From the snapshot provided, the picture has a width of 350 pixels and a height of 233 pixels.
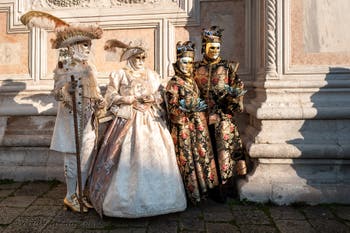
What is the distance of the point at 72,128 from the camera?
3.38m

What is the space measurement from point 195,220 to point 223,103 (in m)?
1.28

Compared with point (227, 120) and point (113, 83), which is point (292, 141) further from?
point (113, 83)

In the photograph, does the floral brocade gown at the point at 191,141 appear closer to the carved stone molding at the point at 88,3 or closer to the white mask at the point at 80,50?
the white mask at the point at 80,50

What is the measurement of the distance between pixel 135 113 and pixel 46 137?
175 centimetres

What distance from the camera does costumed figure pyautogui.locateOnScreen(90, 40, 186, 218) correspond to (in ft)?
9.90

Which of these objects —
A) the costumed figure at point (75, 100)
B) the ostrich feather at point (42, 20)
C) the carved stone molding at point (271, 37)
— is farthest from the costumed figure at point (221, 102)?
the ostrich feather at point (42, 20)

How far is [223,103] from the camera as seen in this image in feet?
11.9

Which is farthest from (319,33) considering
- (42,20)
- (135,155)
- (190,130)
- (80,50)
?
(42,20)

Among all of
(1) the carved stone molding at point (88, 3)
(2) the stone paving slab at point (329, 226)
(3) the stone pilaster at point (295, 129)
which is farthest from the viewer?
(1) the carved stone molding at point (88, 3)

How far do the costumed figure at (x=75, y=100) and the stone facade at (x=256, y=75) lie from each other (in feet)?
3.71

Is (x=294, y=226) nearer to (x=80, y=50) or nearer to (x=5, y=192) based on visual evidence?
(x=80, y=50)

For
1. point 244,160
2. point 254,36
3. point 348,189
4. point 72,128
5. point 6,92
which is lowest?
point 348,189

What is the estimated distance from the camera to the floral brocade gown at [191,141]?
11.1 ft

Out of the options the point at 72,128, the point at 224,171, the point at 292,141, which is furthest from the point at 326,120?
the point at 72,128
